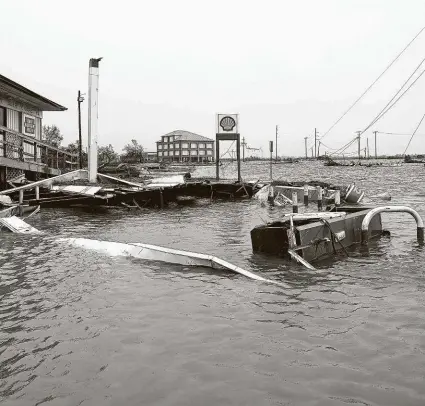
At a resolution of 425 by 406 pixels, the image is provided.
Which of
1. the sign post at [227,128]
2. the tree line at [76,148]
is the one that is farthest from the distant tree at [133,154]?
the sign post at [227,128]

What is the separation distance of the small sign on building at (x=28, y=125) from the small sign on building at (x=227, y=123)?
505 inches

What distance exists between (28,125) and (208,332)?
2447 centimetres

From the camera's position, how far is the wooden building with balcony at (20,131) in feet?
76.2

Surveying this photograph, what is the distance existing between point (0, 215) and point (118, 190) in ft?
22.1

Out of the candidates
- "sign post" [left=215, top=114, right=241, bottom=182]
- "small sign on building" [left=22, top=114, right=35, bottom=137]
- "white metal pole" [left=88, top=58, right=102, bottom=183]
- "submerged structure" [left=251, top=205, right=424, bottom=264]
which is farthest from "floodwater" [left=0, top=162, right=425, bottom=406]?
"sign post" [left=215, top=114, right=241, bottom=182]

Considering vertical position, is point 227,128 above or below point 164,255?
above

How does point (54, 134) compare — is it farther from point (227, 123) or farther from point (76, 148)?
point (227, 123)

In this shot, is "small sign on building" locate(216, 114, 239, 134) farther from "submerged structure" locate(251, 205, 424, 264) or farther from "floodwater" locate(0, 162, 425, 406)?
"floodwater" locate(0, 162, 425, 406)

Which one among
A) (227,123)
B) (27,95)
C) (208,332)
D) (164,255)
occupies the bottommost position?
(208,332)

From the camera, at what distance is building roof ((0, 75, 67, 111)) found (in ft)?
74.2

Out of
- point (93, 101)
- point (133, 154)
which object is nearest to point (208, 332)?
point (93, 101)

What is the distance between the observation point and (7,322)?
6609 mm

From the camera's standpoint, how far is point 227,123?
3434 centimetres

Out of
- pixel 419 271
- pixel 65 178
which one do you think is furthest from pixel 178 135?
pixel 419 271
